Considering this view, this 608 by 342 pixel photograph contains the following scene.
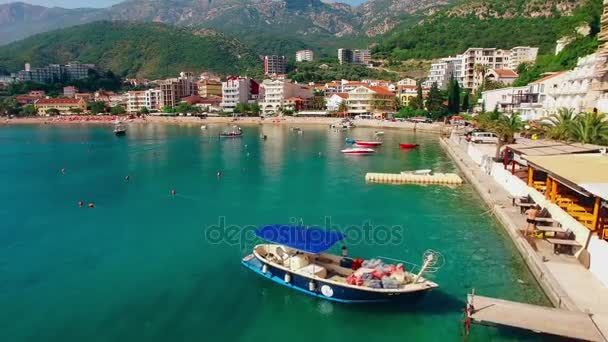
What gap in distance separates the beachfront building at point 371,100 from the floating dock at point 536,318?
3959 inches

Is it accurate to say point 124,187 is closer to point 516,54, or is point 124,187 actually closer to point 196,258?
point 196,258

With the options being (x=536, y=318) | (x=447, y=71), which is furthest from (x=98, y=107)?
(x=536, y=318)

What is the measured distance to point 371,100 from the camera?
113625 millimetres

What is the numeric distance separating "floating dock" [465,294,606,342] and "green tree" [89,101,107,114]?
15579cm

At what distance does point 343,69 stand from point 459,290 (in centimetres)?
17471

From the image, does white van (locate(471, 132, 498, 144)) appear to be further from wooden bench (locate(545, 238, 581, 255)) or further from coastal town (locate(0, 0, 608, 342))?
wooden bench (locate(545, 238, 581, 255))

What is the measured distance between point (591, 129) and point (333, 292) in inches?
1127

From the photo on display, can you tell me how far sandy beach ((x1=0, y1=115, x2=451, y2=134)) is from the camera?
91.2 m

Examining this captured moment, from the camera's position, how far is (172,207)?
32906 millimetres

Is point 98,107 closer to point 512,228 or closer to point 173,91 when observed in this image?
point 173,91

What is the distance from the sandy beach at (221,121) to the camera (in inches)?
3593

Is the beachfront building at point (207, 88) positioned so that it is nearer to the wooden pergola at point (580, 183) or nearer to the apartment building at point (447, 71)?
the apartment building at point (447, 71)

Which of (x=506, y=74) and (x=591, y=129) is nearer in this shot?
(x=591, y=129)
